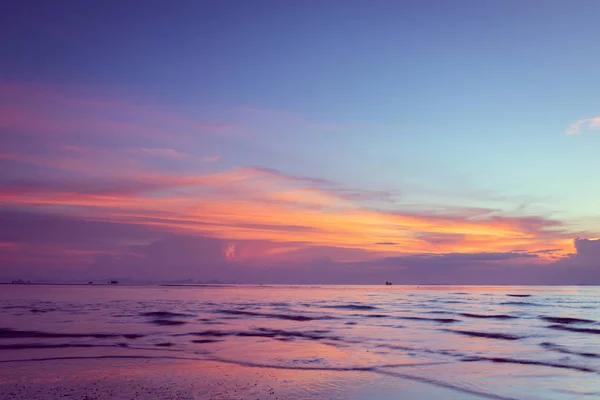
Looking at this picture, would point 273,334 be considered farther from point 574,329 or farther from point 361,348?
point 574,329

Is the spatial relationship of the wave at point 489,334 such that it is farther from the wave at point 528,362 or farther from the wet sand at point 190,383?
the wet sand at point 190,383

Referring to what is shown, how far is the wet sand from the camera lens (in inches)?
535

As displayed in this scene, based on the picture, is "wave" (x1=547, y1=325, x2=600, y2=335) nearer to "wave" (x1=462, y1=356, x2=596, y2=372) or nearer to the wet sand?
"wave" (x1=462, y1=356, x2=596, y2=372)

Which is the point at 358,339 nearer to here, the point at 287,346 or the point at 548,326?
the point at 287,346

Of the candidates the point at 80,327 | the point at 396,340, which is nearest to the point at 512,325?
the point at 396,340

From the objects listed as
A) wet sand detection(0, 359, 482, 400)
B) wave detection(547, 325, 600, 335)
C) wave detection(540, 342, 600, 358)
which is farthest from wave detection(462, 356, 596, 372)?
wave detection(547, 325, 600, 335)

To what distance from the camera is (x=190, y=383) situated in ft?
49.7

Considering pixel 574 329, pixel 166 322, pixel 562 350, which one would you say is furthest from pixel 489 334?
pixel 166 322

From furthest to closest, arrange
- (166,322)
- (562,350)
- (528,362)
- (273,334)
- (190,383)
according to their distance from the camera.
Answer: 1. (166,322)
2. (273,334)
3. (562,350)
4. (528,362)
5. (190,383)

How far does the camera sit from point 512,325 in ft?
132

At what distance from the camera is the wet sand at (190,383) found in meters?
13.6

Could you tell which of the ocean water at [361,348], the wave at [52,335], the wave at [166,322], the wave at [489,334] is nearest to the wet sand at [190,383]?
the ocean water at [361,348]

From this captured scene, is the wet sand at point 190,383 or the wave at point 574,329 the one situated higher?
the wet sand at point 190,383

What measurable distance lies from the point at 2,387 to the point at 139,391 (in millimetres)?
4194
